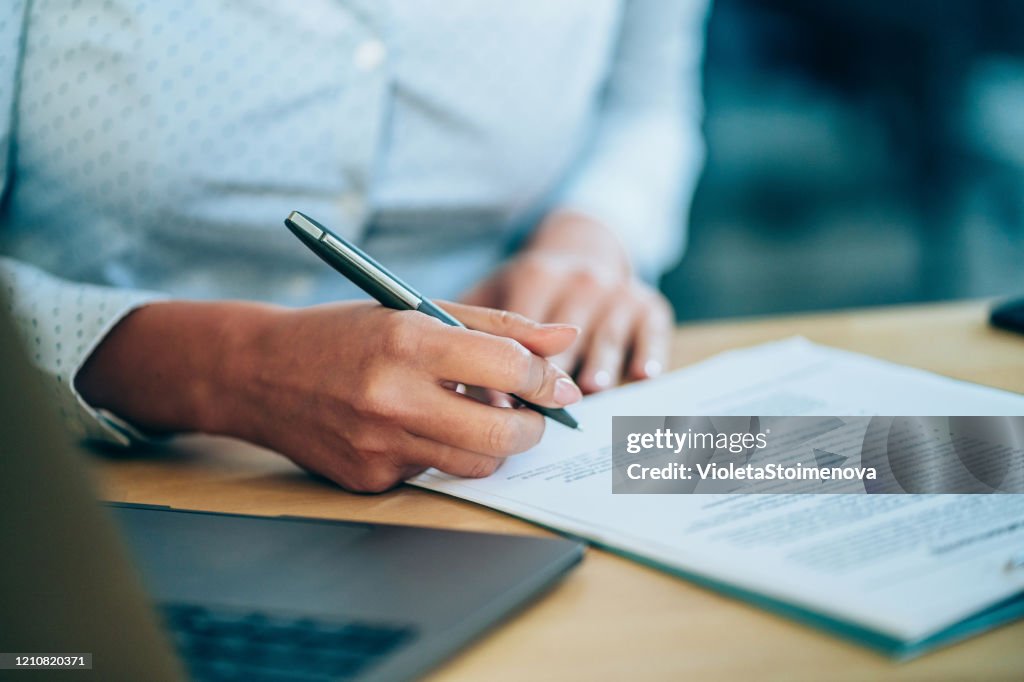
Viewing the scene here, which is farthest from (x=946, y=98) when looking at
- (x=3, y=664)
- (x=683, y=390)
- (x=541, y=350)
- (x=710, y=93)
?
(x=3, y=664)

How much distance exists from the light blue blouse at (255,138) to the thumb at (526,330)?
0.75ft

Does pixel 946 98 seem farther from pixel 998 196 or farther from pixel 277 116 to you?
pixel 277 116

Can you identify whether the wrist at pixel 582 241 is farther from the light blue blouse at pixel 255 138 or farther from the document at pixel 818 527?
the document at pixel 818 527

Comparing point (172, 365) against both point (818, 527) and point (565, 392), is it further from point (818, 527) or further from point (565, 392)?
point (818, 527)

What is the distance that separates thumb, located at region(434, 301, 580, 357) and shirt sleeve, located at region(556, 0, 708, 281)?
0.49m

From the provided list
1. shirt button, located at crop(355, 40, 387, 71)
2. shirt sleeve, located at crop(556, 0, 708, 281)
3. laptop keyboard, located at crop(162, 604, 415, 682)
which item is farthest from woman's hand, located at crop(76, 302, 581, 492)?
shirt sleeve, located at crop(556, 0, 708, 281)


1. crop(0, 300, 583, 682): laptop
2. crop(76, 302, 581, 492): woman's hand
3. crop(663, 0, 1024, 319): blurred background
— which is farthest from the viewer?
crop(663, 0, 1024, 319): blurred background

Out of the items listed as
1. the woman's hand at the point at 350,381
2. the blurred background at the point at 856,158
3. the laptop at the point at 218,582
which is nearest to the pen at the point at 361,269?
the woman's hand at the point at 350,381

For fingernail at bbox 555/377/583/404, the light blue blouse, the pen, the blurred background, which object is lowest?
fingernail at bbox 555/377/583/404

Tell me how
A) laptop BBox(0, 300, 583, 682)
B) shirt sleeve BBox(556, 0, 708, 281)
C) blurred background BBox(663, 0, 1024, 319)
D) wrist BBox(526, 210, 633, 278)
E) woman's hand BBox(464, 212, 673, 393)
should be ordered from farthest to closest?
blurred background BBox(663, 0, 1024, 319) → shirt sleeve BBox(556, 0, 708, 281) → wrist BBox(526, 210, 633, 278) → woman's hand BBox(464, 212, 673, 393) → laptop BBox(0, 300, 583, 682)

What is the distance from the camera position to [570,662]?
0.30 meters

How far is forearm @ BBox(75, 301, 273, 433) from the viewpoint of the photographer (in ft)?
1.59

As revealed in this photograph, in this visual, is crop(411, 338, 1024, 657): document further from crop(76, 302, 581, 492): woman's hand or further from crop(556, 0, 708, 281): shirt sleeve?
crop(556, 0, 708, 281): shirt sleeve

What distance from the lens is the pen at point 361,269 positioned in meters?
0.43
